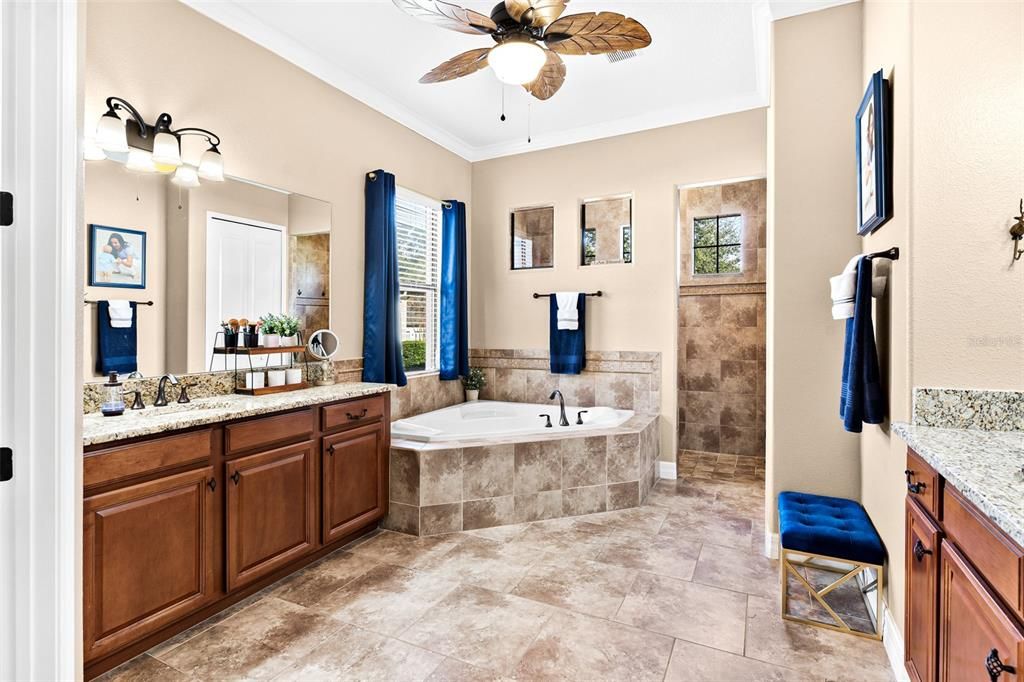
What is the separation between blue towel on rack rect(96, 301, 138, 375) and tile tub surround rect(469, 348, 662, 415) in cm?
303

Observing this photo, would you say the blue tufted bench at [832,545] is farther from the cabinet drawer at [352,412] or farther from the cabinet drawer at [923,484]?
the cabinet drawer at [352,412]

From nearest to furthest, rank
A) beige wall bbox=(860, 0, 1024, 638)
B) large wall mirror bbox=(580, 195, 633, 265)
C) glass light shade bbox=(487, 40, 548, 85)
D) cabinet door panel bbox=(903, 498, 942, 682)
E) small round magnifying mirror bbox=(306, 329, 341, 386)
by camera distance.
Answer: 1. cabinet door panel bbox=(903, 498, 942, 682)
2. beige wall bbox=(860, 0, 1024, 638)
3. glass light shade bbox=(487, 40, 548, 85)
4. small round magnifying mirror bbox=(306, 329, 341, 386)
5. large wall mirror bbox=(580, 195, 633, 265)

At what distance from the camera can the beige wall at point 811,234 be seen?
8.25 feet

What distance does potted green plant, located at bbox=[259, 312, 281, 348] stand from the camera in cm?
297

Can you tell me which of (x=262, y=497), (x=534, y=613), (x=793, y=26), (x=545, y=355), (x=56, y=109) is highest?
(x=793, y=26)

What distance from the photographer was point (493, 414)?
4641 mm

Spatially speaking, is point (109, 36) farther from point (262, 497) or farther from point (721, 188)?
point (721, 188)

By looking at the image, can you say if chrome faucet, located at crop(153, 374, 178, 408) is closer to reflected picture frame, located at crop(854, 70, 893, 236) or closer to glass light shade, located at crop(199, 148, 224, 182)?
glass light shade, located at crop(199, 148, 224, 182)

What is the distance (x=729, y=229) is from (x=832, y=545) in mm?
3698

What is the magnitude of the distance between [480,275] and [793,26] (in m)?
3.17

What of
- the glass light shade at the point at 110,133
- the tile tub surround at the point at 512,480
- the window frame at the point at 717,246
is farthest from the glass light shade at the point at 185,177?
the window frame at the point at 717,246

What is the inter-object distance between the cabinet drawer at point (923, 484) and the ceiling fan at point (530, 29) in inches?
72.8

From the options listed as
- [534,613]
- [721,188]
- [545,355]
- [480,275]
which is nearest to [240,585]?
[534,613]

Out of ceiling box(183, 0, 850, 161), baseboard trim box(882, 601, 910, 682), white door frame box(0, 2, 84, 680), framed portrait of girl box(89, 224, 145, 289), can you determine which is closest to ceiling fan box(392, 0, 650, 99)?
ceiling box(183, 0, 850, 161)
